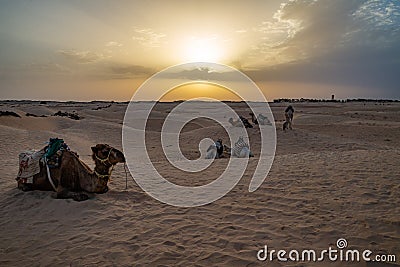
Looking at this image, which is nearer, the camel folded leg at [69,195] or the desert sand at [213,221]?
the desert sand at [213,221]

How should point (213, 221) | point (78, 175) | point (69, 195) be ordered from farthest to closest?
point (78, 175)
point (69, 195)
point (213, 221)

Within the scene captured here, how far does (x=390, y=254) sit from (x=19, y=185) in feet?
25.7

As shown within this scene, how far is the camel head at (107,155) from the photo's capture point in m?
7.10

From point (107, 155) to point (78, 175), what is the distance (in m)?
0.87

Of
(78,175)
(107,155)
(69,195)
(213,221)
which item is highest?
(107,155)

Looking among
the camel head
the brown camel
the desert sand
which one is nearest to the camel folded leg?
the brown camel

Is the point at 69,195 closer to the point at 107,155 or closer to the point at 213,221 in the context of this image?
the point at 107,155

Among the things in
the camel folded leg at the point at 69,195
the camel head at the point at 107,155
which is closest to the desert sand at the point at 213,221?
the camel folded leg at the point at 69,195

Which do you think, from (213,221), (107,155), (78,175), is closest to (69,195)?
(78,175)

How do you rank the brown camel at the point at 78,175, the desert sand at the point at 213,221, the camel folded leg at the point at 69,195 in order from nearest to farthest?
1. the desert sand at the point at 213,221
2. the camel folded leg at the point at 69,195
3. the brown camel at the point at 78,175

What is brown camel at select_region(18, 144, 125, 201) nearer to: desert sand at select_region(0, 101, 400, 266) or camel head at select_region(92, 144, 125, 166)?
camel head at select_region(92, 144, 125, 166)

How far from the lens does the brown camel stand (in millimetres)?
7125

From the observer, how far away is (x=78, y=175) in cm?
734

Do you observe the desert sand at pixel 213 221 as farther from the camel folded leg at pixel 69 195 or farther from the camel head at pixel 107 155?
the camel head at pixel 107 155
